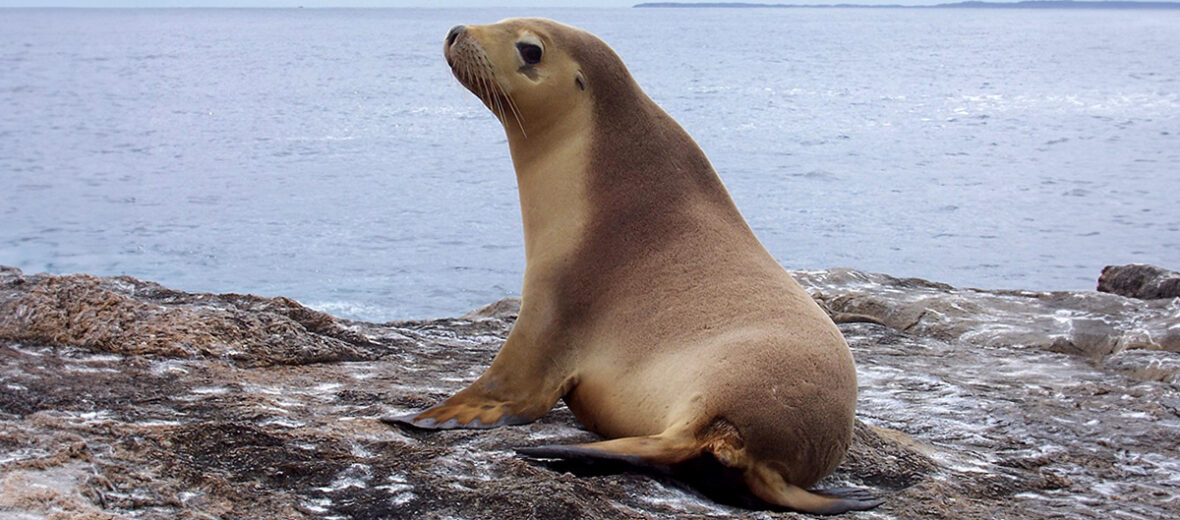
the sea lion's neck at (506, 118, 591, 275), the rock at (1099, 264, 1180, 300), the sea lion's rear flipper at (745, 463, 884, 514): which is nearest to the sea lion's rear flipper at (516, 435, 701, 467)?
the sea lion's rear flipper at (745, 463, 884, 514)

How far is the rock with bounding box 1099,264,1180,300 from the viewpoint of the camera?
22.5 feet

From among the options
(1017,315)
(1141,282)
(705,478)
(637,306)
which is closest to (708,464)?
(705,478)

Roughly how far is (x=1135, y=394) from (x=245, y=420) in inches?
134

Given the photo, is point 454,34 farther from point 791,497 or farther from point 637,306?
point 791,497

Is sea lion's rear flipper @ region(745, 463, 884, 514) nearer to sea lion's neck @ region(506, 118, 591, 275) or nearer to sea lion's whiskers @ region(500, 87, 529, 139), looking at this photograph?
sea lion's neck @ region(506, 118, 591, 275)

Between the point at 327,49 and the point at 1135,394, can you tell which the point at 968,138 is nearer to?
the point at 1135,394

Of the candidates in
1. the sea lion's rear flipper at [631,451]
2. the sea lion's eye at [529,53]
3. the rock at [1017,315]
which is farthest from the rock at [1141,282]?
the sea lion's rear flipper at [631,451]

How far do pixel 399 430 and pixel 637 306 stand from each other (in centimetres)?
75

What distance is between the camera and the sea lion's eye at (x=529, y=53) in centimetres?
382

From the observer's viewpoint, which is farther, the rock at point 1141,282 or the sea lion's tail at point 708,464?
the rock at point 1141,282

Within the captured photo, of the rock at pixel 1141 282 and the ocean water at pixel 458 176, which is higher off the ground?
the rock at pixel 1141 282

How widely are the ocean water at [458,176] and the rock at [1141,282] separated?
3.75m

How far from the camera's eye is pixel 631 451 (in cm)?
287

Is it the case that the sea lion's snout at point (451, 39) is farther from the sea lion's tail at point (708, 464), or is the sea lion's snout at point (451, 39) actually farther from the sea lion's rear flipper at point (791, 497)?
the sea lion's rear flipper at point (791, 497)
